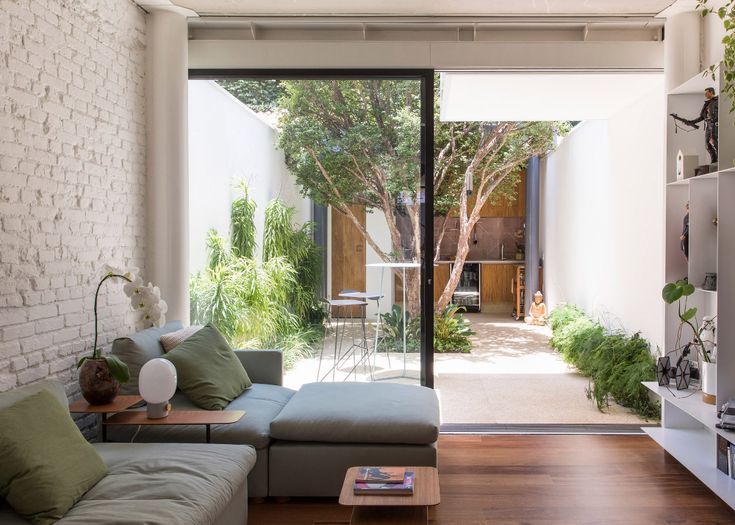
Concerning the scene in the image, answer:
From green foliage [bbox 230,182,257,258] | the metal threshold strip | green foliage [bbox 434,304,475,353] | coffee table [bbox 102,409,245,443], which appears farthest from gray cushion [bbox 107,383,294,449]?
green foliage [bbox 434,304,475,353]

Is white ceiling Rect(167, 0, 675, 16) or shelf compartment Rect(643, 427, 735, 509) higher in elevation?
white ceiling Rect(167, 0, 675, 16)

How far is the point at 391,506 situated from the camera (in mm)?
2711

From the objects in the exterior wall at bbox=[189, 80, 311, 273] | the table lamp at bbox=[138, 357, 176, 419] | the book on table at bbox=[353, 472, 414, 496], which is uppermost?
the exterior wall at bbox=[189, 80, 311, 273]

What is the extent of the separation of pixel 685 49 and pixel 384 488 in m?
3.54

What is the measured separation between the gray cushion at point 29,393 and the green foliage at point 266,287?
2082 mm

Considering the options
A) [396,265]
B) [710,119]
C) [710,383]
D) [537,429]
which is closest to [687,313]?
[710,383]

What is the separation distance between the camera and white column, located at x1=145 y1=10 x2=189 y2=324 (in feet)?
15.6

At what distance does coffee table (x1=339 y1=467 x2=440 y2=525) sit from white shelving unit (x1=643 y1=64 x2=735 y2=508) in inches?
60.9

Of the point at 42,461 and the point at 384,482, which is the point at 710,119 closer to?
the point at 384,482

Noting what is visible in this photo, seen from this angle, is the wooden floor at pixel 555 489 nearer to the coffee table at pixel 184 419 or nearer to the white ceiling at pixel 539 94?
the coffee table at pixel 184 419

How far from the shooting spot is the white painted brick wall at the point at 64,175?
10.5 feet

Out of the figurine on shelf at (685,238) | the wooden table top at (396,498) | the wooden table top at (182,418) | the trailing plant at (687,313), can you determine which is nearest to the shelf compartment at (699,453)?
the trailing plant at (687,313)

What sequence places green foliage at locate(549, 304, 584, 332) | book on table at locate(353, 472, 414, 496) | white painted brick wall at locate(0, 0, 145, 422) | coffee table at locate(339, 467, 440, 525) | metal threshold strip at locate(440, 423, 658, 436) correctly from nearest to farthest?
coffee table at locate(339, 467, 440, 525) < book on table at locate(353, 472, 414, 496) < white painted brick wall at locate(0, 0, 145, 422) < metal threshold strip at locate(440, 423, 658, 436) < green foliage at locate(549, 304, 584, 332)

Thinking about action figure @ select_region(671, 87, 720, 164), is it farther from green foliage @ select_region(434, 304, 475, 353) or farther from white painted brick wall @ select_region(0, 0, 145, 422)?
green foliage @ select_region(434, 304, 475, 353)
